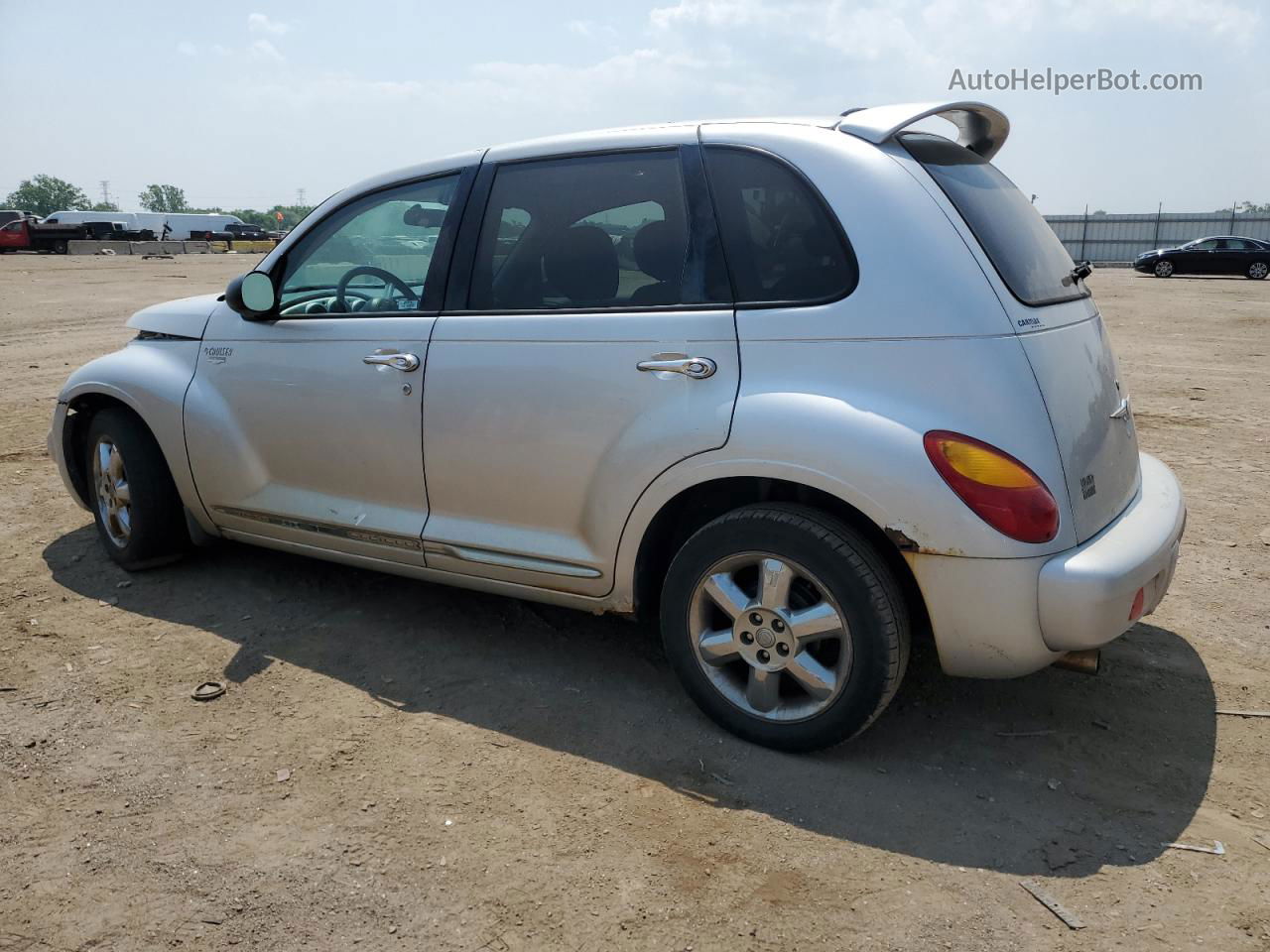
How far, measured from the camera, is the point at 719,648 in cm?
318

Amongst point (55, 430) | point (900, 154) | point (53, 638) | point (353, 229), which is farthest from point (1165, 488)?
point (55, 430)

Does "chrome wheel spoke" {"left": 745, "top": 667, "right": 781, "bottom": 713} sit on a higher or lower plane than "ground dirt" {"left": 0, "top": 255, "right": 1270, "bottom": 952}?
higher

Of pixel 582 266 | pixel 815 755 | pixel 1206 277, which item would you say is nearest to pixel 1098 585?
pixel 815 755

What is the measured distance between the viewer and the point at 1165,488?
345 centimetres

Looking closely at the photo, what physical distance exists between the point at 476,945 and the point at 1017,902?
1315mm

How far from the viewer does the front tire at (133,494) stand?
Answer: 4.56 meters

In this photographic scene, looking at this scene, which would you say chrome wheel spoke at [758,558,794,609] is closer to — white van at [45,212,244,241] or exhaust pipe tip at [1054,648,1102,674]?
exhaust pipe tip at [1054,648,1102,674]

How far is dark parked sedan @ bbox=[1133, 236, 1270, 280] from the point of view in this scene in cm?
3028

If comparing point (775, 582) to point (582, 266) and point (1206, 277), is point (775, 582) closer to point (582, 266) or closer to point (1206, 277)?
point (582, 266)

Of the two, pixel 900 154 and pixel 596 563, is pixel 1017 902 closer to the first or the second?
pixel 596 563

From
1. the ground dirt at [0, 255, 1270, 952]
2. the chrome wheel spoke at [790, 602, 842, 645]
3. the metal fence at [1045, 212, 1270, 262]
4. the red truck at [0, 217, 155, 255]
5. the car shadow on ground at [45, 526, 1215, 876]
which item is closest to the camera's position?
the ground dirt at [0, 255, 1270, 952]

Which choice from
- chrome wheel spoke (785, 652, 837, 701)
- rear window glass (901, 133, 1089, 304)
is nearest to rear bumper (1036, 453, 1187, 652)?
chrome wheel spoke (785, 652, 837, 701)

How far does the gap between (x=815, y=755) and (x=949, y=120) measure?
7.19 feet

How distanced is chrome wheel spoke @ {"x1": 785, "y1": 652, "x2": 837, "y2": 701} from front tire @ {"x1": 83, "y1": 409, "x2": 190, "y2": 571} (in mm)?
3050
